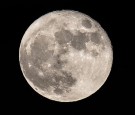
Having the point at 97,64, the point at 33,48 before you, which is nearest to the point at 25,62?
the point at 33,48

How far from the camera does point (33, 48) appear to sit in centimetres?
739

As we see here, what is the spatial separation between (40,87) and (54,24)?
1.30 meters

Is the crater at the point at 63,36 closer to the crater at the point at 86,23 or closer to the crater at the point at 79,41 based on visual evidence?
the crater at the point at 79,41

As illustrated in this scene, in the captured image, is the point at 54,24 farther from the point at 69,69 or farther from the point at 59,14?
the point at 69,69

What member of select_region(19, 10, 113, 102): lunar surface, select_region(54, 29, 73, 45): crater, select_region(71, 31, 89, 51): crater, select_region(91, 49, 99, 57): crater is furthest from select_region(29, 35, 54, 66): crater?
select_region(91, 49, 99, 57): crater

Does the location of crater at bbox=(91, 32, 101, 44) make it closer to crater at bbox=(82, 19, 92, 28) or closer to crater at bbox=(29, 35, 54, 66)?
crater at bbox=(82, 19, 92, 28)

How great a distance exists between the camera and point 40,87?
7.68 m

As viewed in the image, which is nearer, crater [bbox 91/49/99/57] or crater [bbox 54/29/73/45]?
crater [bbox 54/29/73/45]

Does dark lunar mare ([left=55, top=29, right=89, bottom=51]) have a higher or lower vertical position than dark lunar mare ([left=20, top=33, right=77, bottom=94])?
higher

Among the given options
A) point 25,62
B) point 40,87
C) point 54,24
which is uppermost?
point 54,24

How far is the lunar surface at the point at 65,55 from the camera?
7.19 metres

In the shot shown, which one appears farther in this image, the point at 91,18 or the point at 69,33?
the point at 91,18

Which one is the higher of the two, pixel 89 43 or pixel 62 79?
pixel 89 43

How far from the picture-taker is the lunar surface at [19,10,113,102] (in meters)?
7.19
